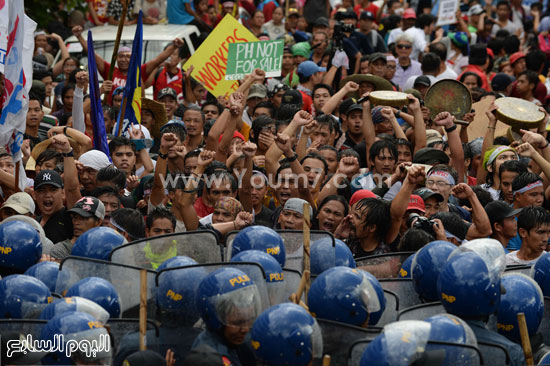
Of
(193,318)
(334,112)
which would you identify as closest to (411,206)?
(193,318)

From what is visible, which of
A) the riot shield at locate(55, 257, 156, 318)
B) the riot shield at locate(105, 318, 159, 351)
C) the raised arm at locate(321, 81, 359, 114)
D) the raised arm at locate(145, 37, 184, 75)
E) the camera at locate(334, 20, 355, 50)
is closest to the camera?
the riot shield at locate(105, 318, 159, 351)

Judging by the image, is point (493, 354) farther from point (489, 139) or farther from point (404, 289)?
point (489, 139)

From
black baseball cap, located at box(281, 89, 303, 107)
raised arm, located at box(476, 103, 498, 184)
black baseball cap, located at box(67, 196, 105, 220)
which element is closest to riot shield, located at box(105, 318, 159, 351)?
black baseball cap, located at box(67, 196, 105, 220)

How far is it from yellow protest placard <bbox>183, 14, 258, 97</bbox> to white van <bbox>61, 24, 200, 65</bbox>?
2.37 m

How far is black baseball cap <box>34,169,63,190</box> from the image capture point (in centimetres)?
863

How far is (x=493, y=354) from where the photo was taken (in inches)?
207

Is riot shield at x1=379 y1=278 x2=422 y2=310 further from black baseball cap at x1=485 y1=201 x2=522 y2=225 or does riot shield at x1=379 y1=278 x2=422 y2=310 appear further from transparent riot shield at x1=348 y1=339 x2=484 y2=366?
black baseball cap at x1=485 y1=201 x2=522 y2=225

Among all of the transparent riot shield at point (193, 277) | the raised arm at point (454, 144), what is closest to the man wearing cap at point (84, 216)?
the transparent riot shield at point (193, 277)

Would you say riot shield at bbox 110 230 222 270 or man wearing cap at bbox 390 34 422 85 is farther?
man wearing cap at bbox 390 34 422 85

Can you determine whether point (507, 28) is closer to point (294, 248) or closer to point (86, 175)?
point (86, 175)

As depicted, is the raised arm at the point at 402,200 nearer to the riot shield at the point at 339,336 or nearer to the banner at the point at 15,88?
the riot shield at the point at 339,336

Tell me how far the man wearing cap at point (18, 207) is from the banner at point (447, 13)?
36.7 feet

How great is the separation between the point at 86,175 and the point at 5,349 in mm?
4402

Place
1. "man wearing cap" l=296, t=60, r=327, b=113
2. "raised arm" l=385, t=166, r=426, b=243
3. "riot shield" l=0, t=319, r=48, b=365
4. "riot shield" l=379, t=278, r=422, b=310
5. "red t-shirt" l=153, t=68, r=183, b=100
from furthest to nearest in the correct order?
"red t-shirt" l=153, t=68, r=183, b=100
"man wearing cap" l=296, t=60, r=327, b=113
"raised arm" l=385, t=166, r=426, b=243
"riot shield" l=379, t=278, r=422, b=310
"riot shield" l=0, t=319, r=48, b=365
